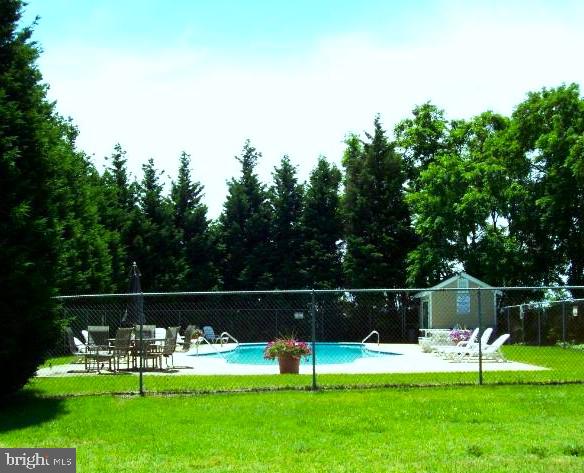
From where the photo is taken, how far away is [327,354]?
25.9 meters

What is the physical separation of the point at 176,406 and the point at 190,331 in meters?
8.84

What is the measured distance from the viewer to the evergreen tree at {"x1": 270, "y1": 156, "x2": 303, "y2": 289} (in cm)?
4019

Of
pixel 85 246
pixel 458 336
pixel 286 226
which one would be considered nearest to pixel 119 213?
pixel 85 246

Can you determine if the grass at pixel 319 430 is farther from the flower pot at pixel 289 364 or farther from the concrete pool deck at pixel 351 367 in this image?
the concrete pool deck at pixel 351 367

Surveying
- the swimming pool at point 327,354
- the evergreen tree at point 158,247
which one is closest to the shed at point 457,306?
the swimming pool at point 327,354

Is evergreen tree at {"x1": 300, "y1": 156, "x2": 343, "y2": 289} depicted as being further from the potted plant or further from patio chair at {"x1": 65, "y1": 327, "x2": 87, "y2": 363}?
the potted plant

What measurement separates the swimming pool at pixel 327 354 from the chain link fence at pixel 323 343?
0.24 feet

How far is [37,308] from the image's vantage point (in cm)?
1059

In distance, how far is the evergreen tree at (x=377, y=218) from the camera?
38594mm

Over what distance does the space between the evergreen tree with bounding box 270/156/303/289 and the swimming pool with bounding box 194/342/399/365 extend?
12.5 metres

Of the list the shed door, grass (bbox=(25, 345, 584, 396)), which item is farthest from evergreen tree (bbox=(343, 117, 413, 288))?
grass (bbox=(25, 345, 584, 396))

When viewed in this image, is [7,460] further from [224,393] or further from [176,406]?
[224,393]

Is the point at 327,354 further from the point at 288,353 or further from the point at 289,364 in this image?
the point at 288,353

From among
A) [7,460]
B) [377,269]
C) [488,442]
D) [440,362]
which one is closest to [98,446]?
[7,460]
